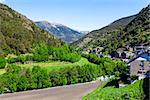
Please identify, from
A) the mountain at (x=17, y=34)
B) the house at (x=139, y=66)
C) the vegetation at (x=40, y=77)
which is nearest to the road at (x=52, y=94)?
the vegetation at (x=40, y=77)

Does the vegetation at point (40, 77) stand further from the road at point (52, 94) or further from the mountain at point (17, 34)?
the mountain at point (17, 34)

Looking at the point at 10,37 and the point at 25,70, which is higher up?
the point at 10,37

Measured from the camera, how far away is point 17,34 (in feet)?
273

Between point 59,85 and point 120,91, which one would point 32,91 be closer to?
point 59,85

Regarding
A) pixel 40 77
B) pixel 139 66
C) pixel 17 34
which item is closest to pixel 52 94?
pixel 40 77

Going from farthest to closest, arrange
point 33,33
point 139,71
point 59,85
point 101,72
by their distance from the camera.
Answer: point 33,33 < point 101,72 < point 59,85 < point 139,71

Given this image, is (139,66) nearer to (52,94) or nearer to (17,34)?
(52,94)

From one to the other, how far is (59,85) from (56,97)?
1019 centimetres

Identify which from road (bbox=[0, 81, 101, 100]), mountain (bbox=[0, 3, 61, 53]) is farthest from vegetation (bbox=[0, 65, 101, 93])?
mountain (bbox=[0, 3, 61, 53])

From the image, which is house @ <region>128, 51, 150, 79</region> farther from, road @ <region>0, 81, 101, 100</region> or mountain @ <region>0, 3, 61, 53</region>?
mountain @ <region>0, 3, 61, 53</region>

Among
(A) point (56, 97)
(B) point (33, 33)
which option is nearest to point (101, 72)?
(A) point (56, 97)

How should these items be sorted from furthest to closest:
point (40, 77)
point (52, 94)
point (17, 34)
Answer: point (17, 34) < point (40, 77) < point (52, 94)

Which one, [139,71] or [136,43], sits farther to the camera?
[136,43]

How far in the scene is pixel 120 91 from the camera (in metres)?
27.9
